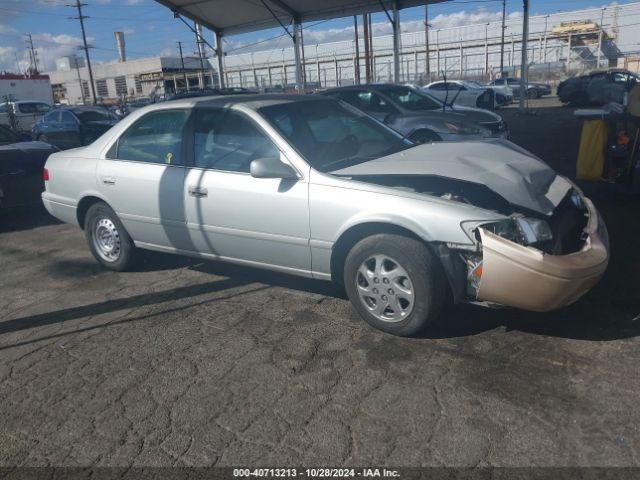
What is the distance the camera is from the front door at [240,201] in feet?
13.4

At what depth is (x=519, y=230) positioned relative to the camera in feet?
11.1

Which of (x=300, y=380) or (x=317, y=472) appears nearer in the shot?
(x=317, y=472)

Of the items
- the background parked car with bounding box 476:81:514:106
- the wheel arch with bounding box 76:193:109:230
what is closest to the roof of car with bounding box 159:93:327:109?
the wheel arch with bounding box 76:193:109:230

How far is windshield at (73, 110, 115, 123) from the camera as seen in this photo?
17.7 m

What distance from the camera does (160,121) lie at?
4984 mm

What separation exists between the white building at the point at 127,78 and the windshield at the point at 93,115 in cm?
3773

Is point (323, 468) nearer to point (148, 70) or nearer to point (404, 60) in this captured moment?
point (404, 60)

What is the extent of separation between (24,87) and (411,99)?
32460 mm

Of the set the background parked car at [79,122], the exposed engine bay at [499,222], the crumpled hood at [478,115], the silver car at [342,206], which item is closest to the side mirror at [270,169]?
the silver car at [342,206]

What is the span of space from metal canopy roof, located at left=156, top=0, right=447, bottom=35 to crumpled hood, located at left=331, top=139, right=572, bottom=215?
10200 millimetres

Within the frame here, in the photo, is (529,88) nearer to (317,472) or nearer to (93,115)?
(93,115)

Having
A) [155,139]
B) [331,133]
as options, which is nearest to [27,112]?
[155,139]

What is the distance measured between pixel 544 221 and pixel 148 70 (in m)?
66.2

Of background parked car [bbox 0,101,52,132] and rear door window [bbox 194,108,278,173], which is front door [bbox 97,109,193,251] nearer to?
rear door window [bbox 194,108,278,173]
